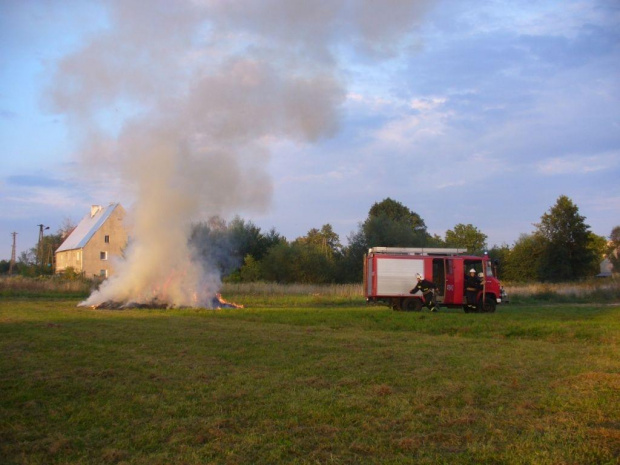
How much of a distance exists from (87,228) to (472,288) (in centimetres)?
4925

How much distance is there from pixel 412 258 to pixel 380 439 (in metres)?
22.2

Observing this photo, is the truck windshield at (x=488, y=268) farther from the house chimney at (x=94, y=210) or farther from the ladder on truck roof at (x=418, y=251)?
the house chimney at (x=94, y=210)

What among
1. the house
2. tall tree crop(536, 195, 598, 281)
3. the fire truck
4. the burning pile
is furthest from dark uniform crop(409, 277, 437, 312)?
the house

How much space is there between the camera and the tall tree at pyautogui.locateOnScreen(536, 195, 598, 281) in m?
51.2

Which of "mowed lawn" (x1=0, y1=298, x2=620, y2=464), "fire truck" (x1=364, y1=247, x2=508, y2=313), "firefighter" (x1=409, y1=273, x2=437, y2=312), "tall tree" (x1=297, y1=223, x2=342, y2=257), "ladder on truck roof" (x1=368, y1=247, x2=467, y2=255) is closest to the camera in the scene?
"mowed lawn" (x1=0, y1=298, x2=620, y2=464)

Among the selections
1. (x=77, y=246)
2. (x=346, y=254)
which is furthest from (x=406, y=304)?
(x=77, y=246)

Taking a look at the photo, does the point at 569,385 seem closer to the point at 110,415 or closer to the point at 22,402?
the point at 110,415

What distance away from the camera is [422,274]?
91.2ft

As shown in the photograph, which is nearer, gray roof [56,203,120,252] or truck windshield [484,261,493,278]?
truck windshield [484,261,493,278]

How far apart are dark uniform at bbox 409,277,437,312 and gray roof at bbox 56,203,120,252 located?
142ft

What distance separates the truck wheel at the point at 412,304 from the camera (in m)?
27.4

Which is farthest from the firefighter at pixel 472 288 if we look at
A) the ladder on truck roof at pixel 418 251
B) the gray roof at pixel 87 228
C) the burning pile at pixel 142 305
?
the gray roof at pixel 87 228

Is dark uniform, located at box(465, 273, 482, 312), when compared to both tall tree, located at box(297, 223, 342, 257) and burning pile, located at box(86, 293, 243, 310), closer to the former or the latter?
burning pile, located at box(86, 293, 243, 310)

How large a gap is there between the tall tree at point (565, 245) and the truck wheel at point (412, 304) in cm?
2922
